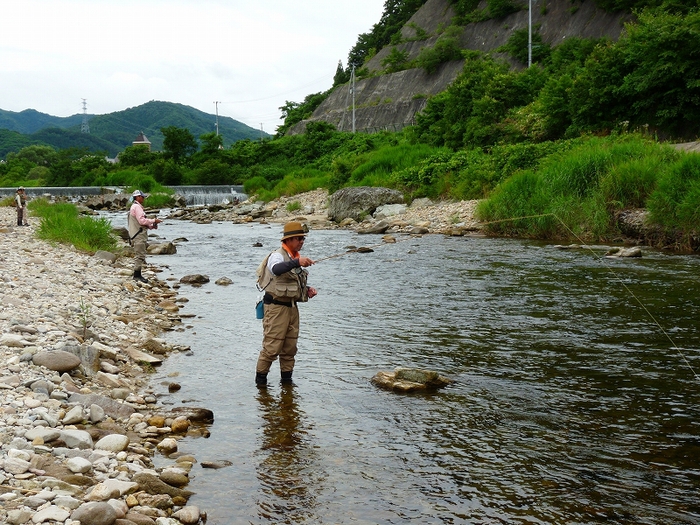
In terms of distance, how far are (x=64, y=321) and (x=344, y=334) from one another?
11.9 feet

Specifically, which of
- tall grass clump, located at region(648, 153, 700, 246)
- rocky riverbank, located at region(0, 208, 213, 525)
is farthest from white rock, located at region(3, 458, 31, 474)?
tall grass clump, located at region(648, 153, 700, 246)

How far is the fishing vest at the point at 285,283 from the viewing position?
6.85 metres

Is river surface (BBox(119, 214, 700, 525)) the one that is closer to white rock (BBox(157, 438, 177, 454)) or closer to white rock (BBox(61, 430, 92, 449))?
white rock (BBox(157, 438, 177, 454))

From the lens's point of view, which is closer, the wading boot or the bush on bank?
the wading boot

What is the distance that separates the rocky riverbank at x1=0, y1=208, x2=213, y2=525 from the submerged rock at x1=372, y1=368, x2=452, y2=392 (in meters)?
1.90

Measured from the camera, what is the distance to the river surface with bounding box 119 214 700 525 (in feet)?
14.8

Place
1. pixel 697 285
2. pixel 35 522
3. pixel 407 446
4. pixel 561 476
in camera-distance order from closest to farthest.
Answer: pixel 35 522 → pixel 561 476 → pixel 407 446 → pixel 697 285

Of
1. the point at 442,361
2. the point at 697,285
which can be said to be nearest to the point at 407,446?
the point at 442,361

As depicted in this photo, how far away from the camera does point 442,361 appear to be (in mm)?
7840

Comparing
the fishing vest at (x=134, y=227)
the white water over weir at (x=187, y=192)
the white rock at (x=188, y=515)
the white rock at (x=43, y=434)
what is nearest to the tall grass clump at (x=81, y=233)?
the fishing vest at (x=134, y=227)

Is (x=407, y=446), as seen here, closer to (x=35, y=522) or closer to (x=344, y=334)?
(x=35, y=522)

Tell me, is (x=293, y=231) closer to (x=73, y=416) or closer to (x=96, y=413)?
(x=96, y=413)

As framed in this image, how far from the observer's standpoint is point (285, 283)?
6.87m

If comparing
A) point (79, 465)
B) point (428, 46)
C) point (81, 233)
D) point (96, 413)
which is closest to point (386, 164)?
point (81, 233)
